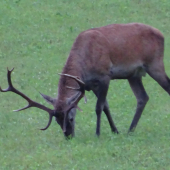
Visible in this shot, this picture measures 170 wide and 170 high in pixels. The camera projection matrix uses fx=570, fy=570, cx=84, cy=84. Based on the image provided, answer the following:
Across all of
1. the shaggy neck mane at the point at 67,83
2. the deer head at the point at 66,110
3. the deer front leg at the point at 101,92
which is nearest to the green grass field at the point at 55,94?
the deer head at the point at 66,110

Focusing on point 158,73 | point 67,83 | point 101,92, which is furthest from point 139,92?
point 67,83

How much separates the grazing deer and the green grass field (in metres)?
0.50

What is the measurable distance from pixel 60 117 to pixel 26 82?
5073mm

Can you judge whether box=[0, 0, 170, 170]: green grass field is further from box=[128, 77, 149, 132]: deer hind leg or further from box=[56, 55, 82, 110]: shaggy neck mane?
box=[56, 55, 82, 110]: shaggy neck mane

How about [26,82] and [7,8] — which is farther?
[7,8]

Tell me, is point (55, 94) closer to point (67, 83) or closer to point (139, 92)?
point (139, 92)

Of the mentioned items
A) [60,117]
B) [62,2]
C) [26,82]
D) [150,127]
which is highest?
[60,117]

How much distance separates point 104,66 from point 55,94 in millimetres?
3491

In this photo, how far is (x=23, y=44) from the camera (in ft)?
57.4

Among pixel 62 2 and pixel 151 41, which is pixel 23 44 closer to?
pixel 62 2

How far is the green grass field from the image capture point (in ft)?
26.5

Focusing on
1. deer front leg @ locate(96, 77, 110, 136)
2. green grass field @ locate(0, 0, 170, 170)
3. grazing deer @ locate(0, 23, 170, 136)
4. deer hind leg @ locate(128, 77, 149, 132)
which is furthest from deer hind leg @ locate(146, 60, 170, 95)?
deer front leg @ locate(96, 77, 110, 136)

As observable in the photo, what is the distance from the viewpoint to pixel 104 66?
958 centimetres

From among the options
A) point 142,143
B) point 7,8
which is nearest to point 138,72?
point 142,143
